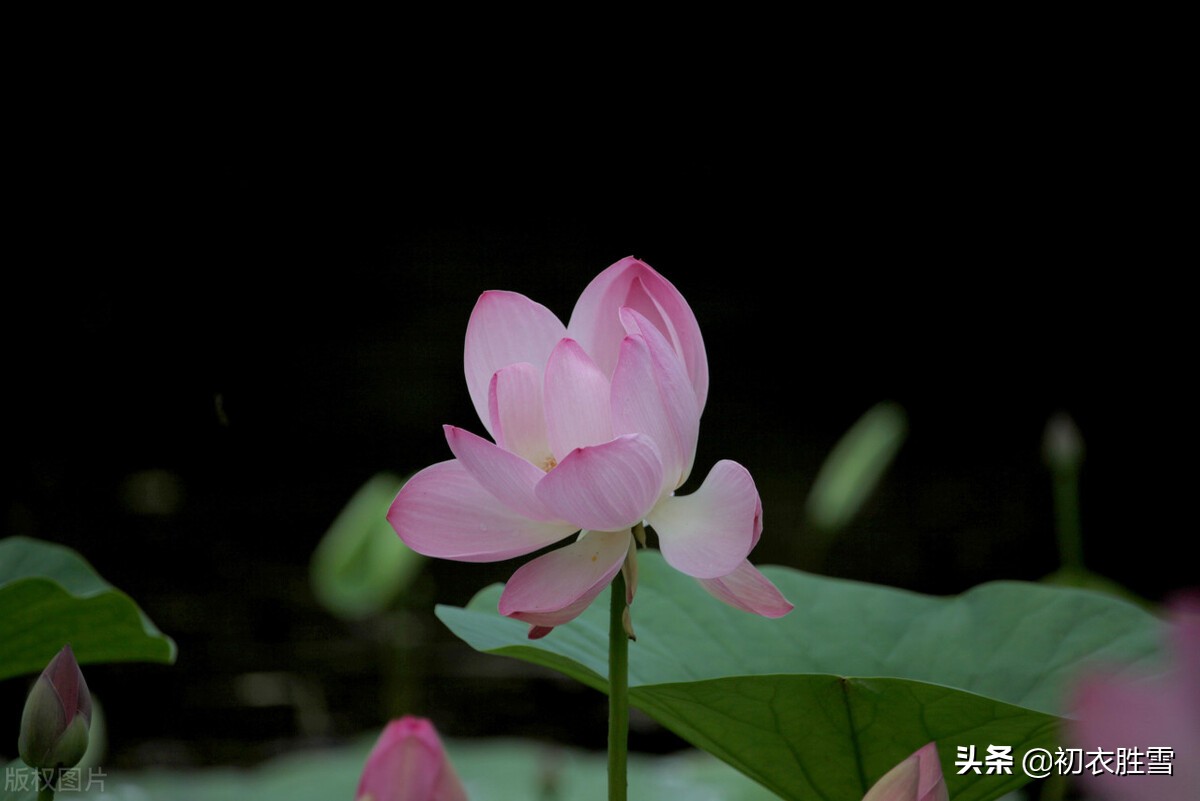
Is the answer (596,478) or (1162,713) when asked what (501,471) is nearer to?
(596,478)

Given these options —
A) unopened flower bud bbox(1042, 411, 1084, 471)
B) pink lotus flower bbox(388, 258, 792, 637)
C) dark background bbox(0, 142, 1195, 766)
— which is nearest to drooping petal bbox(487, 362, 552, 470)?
pink lotus flower bbox(388, 258, 792, 637)

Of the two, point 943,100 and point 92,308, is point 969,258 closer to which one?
point 943,100

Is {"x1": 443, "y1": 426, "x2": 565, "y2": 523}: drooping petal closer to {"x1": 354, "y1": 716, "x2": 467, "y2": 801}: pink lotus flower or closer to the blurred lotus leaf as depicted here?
{"x1": 354, "y1": 716, "x2": 467, "y2": 801}: pink lotus flower

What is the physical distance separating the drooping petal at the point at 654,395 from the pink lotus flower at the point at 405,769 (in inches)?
4.5

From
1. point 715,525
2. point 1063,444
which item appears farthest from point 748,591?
point 1063,444

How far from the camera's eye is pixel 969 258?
104 inches

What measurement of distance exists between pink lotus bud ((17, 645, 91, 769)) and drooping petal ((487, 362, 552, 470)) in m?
0.13

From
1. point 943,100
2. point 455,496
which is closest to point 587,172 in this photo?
point 943,100

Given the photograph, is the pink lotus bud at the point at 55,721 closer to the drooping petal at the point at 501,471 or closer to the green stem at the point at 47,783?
the green stem at the point at 47,783

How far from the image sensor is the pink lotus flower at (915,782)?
0.79ft

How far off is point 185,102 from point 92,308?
1.65ft

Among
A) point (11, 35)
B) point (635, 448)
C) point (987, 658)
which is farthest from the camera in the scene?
point (11, 35)

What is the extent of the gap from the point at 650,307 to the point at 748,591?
83mm

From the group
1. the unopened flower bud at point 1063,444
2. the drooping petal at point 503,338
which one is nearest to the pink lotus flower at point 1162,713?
the drooping petal at point 503,338
